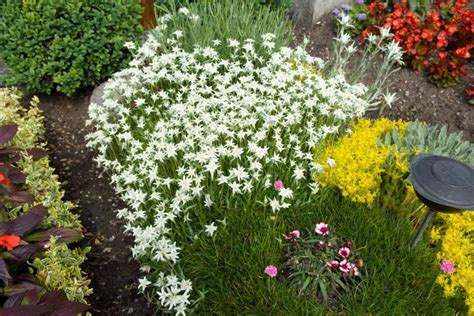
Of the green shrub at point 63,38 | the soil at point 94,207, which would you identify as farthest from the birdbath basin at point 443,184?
the green shrub at point 63,38

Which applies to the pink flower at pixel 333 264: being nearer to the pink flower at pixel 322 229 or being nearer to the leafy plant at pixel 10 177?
the pink flower at pixel 322 229

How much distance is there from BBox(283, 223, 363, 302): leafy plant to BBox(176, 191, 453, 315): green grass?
7cm

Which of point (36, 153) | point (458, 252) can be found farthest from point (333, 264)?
point (36, 153)

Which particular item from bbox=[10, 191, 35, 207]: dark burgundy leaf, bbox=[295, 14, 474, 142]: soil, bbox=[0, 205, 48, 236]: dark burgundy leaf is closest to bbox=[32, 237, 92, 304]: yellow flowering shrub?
bbox=[0, 205, 48, 236]: dark burgundy leaf

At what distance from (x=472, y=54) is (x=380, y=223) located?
10.3 ft

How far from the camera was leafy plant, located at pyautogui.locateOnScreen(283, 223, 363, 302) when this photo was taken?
2.53 metres

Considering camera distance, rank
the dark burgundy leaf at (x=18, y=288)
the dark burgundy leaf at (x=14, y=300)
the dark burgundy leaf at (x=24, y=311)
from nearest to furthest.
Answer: the dark burgundy leaf at (x=24, y=311), the dark burgundy leaf at (x=14, y=300), the dark burgundy leaf at (x=18, y=288)

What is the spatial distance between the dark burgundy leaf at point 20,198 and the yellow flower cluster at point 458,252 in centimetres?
259

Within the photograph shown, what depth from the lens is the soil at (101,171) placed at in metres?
2.97

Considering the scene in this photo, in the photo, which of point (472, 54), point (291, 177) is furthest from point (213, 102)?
point (472, 54)

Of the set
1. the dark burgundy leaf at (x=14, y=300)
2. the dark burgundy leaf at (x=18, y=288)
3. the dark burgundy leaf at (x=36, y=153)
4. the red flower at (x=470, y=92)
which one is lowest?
the dark burgundy leaf at (x=18, y=288)

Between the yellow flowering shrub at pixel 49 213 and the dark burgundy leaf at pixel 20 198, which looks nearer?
the yellow flowering shrub at pixel 49 213

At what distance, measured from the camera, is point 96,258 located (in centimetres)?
314

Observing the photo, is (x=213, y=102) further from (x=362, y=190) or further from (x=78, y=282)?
(x=78, y=282)
